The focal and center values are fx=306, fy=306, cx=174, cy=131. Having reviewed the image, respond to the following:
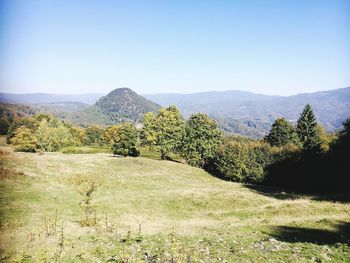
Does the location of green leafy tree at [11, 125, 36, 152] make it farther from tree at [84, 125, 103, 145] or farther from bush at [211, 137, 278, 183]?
tree at [84, 125, 103, 145]

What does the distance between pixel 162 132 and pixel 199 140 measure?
37.7 feet

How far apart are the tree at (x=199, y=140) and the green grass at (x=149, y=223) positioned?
37664mm

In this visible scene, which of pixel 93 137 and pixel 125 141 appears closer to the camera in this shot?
pixel 125 141

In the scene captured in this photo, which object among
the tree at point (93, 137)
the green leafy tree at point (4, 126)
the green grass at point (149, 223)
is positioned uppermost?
the green grass at point (149, 223)

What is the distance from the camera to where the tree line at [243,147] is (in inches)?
2625

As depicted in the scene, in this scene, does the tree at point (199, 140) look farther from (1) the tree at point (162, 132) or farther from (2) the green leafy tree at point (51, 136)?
(2) the green leafy tree at point (51, 136)

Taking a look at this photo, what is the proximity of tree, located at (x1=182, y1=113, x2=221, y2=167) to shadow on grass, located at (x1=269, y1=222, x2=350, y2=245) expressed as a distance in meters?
64.4

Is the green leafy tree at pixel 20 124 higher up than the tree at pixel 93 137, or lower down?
higher up

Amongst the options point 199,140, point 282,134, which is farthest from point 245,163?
point 282,134

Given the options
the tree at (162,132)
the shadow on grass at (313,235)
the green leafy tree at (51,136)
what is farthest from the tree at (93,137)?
the shadow on grass at (313,235)

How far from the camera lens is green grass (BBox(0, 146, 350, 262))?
18.9m

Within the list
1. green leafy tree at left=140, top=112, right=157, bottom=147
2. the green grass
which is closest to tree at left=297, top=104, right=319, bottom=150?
green leafy tree at left=140, top=112, right=157, bottom=147

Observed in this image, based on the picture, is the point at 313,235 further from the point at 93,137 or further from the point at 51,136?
the point at 93,137

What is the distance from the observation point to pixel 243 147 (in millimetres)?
85500
